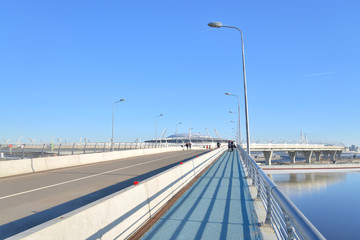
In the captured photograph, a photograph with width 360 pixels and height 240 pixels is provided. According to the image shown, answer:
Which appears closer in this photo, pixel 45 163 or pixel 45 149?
pixel 45 163

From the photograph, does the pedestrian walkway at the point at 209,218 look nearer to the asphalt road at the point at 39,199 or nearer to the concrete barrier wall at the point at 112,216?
the concrete barrier wall at the point at 112,216

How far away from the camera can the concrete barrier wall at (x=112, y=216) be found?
3413 millimetres

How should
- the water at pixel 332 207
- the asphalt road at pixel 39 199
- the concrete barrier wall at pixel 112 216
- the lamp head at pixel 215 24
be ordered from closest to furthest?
the concrete barrier wall at pixel 112 216, the asphalt road at pixel 39 199, the lamp head at pixel 215 24, the water at pixel 332 207

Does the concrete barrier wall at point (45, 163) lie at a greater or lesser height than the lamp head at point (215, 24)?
lesser

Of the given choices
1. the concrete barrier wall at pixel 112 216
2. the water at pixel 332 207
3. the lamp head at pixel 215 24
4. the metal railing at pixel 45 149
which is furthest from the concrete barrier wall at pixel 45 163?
the water at pixel 332 207

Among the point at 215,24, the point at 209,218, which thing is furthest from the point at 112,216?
the point at 215,24

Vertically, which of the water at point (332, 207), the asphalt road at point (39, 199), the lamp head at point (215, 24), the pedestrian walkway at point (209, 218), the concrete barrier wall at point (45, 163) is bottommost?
the water at point (332, 207)

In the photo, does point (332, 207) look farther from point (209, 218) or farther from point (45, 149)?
point (209, 218)

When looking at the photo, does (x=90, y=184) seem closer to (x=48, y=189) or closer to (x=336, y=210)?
(x=48, y=189)

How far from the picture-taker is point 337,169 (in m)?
54.6

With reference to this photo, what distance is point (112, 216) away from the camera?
4.86 m

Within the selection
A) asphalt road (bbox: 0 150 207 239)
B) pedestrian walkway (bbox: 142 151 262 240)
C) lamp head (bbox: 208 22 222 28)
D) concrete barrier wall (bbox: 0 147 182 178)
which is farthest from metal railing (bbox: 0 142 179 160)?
lamp head (bbox: 208 22 222 28)

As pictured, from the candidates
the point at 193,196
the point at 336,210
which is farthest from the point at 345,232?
the point at 193,196

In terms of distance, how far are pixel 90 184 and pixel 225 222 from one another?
24.7 feet
